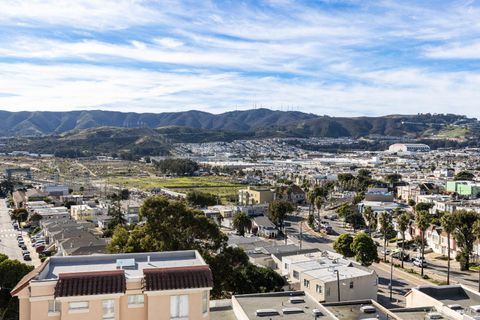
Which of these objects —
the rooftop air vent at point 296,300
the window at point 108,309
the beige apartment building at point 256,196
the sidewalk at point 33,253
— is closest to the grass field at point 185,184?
the beige apartment building at point 256,196

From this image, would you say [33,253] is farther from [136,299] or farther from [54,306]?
[136,299]

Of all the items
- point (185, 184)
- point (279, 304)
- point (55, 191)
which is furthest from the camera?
point (185, 184)

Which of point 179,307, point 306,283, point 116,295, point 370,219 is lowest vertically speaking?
point 306,283

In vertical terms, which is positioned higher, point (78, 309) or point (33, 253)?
point (78, 309)

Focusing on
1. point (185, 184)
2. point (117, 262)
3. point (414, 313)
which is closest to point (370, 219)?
point (414, 313)

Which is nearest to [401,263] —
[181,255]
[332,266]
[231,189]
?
[332,266]
